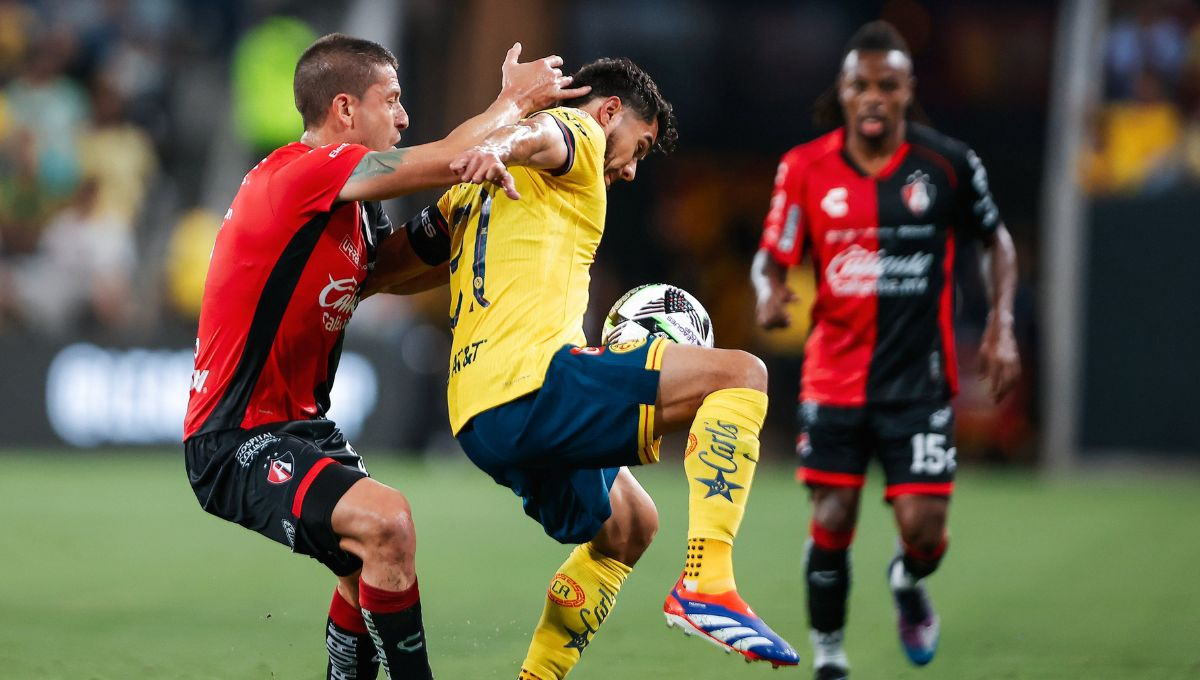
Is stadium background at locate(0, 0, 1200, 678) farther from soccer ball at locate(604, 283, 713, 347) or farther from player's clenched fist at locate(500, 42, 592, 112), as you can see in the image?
player's clenched fist at locate(500, 42, 592, 112)

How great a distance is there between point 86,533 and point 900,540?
6245 mm

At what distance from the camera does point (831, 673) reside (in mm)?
5617

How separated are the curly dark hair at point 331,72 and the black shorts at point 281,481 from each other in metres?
1.04

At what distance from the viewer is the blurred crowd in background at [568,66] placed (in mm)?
15023

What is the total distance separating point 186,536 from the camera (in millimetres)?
10227

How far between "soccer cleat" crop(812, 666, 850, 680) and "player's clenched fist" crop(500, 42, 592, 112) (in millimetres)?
2303

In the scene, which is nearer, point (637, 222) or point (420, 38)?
point (420, 38)

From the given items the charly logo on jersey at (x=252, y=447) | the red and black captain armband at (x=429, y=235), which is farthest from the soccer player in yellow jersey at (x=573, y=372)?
the charly logo on jersey at (x=252, y=447)

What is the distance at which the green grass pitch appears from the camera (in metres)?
5.92

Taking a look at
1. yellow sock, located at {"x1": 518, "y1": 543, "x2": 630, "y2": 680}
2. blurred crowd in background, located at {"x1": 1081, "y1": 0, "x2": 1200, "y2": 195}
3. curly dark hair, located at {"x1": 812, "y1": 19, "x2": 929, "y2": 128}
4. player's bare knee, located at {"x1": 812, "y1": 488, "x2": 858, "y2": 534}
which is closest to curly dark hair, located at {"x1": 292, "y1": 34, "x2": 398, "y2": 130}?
yellow sock, located at {"x1": 518, "y1": 543, "x2": 630, "y2": 680}

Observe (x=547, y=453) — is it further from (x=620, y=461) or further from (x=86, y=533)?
(x=86, y=533)

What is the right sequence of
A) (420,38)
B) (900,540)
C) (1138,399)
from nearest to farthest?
(900,540) < (1138,399) < (420,38)

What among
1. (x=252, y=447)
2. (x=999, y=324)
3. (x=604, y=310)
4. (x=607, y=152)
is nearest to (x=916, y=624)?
(x=999, y=324)

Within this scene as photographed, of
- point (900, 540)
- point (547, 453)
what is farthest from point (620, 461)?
point (900, 540)
